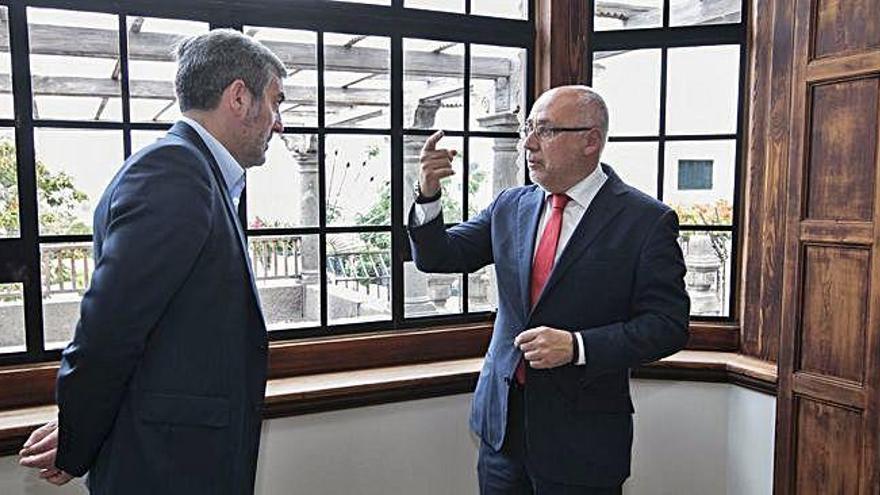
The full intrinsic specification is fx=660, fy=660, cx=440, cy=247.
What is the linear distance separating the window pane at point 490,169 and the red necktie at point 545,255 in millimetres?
803

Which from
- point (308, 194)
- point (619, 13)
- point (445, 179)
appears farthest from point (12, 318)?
point (619, 13)

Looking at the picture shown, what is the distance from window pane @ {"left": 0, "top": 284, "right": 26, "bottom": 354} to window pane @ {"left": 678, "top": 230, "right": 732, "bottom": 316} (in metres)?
2.36

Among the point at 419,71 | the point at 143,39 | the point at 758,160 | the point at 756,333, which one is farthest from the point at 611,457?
the point at 143,39

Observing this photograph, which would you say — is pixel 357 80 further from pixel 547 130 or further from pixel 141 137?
pixel 547 130

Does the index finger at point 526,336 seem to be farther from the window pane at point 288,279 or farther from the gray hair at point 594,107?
the window pane at point 288,279

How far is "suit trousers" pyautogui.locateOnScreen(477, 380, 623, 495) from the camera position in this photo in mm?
1748

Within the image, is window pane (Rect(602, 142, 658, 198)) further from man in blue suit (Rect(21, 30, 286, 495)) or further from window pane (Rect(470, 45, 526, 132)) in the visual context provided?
man in blue suit (Rect(21, 30, 286, 495))

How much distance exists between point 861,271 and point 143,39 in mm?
2306

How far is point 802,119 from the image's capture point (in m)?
2.09

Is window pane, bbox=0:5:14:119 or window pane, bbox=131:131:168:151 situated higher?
window pane, bbox=0:5:14:119

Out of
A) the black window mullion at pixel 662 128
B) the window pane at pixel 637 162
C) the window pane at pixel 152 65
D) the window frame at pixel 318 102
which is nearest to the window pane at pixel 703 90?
the black window mullion at pixel 662 128

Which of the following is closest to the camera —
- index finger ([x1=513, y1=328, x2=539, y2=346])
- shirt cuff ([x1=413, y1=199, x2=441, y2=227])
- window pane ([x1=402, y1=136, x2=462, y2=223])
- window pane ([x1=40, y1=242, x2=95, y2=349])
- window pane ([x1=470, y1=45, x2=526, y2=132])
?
index finger ([x1=513, y1=328, x2=539, y2=346])

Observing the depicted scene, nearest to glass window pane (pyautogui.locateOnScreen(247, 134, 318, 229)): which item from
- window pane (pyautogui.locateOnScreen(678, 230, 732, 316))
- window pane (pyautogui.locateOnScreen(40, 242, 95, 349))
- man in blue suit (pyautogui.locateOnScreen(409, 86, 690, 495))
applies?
window pane (pyautogui.locateOnScreen(40, 242, 95, 349))

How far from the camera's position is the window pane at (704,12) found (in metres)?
2.56
